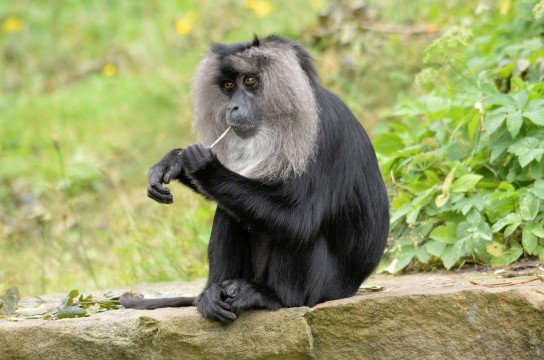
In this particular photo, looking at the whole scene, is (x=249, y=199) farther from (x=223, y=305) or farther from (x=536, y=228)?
(x=536, y=228)

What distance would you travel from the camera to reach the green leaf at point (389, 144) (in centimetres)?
605

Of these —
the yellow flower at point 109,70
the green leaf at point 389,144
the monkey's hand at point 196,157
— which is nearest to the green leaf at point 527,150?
the green leaf at point 389,144

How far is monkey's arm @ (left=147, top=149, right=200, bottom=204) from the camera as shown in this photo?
4.22 meters

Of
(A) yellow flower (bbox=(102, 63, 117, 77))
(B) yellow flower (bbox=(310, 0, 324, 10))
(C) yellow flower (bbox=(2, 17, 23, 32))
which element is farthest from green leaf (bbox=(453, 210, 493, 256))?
(C) yellow flower (bbox=(2, 17, 23, 32))

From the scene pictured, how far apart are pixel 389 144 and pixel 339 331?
7.83ft

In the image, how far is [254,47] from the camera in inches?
174

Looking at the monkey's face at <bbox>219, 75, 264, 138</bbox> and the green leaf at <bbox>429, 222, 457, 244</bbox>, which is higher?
the monkey's face at <bbox>219, 75, 264, 138</bbox>

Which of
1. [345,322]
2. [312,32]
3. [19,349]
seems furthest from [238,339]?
[312,32]

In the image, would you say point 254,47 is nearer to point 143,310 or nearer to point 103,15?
point 143,310

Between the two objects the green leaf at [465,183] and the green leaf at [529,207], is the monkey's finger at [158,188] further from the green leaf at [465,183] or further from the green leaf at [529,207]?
the green leaf at [529,207]

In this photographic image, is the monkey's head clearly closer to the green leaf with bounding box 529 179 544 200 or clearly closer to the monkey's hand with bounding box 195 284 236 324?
the monkey's hand with bounding box 195 284 236 324

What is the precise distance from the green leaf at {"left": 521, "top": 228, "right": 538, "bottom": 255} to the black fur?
87 cm

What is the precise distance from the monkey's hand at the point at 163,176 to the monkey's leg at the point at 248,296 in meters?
0.55

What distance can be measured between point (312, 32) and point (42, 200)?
12.4 feet
